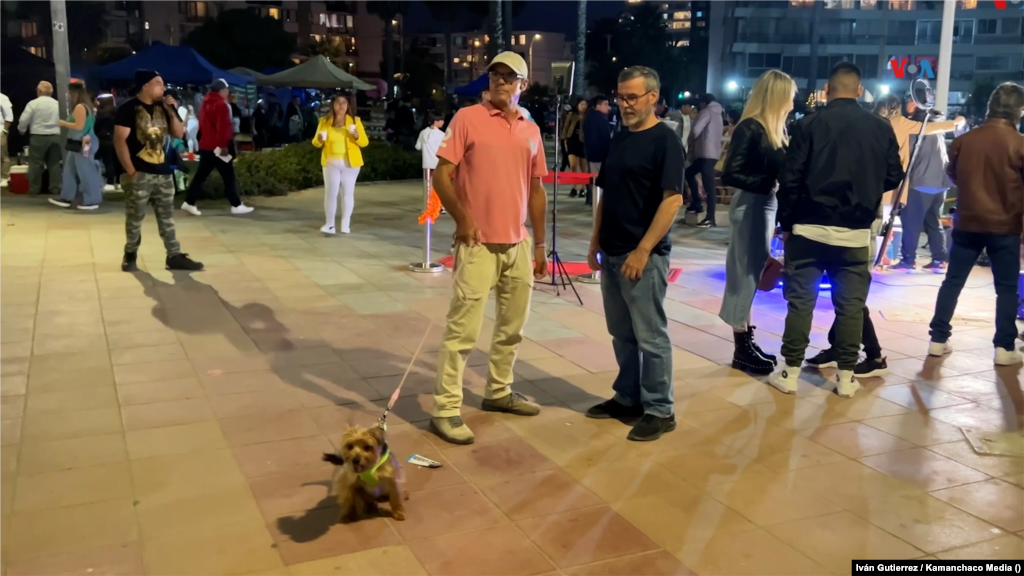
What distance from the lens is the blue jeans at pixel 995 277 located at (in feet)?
18.9

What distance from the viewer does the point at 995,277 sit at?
5910 millimetres

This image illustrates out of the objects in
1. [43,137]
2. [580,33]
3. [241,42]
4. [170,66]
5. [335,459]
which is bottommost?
[335,459]

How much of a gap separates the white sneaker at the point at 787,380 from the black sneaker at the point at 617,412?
0.99m

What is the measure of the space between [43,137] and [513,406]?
1148 centimetres

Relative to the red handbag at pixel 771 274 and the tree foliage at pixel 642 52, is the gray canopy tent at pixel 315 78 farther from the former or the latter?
the tree foliage at pixel 642 52

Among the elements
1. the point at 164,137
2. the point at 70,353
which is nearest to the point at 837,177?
the point at 70,353

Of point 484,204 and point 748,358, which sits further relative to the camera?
point 748,358

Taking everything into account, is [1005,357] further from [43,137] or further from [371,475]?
[43,137]

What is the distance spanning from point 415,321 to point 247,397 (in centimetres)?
197

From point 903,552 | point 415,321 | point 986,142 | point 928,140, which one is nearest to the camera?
point 903,552

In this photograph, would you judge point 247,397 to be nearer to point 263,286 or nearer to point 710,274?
point 263,286

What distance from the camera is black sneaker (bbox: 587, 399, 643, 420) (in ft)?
15.7

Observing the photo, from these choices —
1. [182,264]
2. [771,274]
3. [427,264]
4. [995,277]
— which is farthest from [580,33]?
[995,277]

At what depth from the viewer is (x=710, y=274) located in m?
8.95
